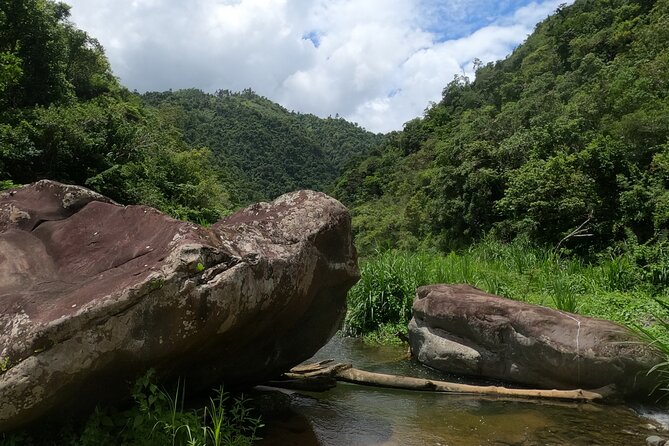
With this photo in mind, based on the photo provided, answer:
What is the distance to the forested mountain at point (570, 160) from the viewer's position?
1492cm

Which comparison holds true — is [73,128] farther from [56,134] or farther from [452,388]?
[452,388]

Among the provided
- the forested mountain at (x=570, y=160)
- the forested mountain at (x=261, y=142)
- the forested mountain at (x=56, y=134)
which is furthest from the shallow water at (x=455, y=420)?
the forested mountain at (x=261, y=142)

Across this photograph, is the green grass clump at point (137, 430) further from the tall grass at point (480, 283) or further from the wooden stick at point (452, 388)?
the tall grass at point (480, 283)

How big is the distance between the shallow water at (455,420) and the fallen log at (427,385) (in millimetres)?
95

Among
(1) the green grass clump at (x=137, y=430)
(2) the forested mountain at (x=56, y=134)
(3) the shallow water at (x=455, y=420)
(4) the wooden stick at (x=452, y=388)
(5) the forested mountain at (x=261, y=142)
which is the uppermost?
(5) the forested mountain at (x=261, y=142)

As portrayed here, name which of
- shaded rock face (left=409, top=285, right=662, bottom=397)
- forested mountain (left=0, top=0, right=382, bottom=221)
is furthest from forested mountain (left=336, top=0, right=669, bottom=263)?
forested mountain (left=0, top=0, right=382, bottom=221)

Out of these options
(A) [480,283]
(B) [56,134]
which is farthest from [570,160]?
(B) [56,134]

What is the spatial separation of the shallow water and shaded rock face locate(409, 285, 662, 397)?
0.48m

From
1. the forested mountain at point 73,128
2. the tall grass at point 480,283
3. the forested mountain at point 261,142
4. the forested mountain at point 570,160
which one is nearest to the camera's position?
the tall grass at point 480,283

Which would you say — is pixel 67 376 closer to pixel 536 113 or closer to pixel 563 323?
pixel 563 323

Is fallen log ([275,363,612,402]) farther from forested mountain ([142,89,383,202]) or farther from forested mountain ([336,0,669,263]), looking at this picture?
forested mountain ([142,89,383,202])

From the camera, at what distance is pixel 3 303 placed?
400 cm

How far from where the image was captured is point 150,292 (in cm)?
394

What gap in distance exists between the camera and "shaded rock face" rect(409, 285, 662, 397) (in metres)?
6.48
